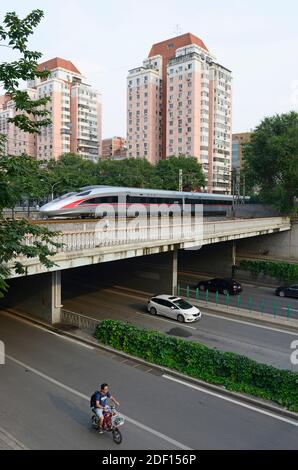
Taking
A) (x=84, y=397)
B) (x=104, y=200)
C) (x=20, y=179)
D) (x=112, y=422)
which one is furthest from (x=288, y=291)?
(x=20, y=179)

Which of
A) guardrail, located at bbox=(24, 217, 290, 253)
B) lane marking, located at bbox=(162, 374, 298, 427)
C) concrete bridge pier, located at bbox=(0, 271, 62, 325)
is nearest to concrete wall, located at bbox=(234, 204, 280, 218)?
guardrail, located at bbox=(24, 217, 290, 253)

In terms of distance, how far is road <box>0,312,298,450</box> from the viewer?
11.5 meters

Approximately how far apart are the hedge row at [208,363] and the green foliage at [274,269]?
24.0m

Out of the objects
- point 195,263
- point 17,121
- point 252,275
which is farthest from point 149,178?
point 17,121

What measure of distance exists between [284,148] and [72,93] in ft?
301

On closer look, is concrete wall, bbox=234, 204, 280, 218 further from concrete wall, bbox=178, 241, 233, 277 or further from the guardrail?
the guardrail

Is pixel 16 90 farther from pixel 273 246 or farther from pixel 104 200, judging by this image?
pixel 273 246

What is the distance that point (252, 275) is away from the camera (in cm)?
4172

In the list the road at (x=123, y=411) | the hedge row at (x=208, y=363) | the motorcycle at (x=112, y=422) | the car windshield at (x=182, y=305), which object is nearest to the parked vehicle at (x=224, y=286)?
the car windshield at (x=182, y=305)

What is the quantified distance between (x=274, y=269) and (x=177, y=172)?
36.1 metres

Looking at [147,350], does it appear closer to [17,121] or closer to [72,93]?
[17,121]

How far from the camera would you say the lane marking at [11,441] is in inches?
427

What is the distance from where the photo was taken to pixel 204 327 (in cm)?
2422

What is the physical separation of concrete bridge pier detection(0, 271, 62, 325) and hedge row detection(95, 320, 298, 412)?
4.64m
